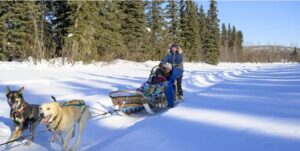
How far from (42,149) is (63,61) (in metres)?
15.0

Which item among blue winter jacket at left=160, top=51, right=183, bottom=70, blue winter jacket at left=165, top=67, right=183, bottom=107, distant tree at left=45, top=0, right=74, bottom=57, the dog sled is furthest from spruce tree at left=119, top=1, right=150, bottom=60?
the dog sled

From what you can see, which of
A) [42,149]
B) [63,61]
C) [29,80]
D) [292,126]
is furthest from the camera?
[63,61]

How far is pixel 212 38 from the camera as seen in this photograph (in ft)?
201

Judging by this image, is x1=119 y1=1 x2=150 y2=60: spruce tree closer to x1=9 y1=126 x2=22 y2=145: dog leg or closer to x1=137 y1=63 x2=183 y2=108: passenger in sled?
x1=137 y1=63 x2=183 y2=108: passenger in sled

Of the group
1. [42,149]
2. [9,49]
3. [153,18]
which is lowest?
[42,149]

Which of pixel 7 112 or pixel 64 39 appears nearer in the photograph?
pixel 7 112

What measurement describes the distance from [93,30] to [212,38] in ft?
129

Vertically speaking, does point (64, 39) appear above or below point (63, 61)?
above

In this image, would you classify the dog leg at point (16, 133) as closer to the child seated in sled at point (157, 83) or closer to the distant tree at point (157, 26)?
the child seated in sled at point (157, 83)

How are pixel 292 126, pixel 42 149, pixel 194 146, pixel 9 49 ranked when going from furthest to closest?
pixel 9 49 < pixel 42 149 < pixel 292 126 < pixel 194 146

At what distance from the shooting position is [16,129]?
5922 mm

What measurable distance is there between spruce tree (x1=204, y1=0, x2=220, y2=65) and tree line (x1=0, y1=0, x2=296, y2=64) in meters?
6.91

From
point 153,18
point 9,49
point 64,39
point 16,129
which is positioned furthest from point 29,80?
point 153,18

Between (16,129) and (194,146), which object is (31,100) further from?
(194,146)
